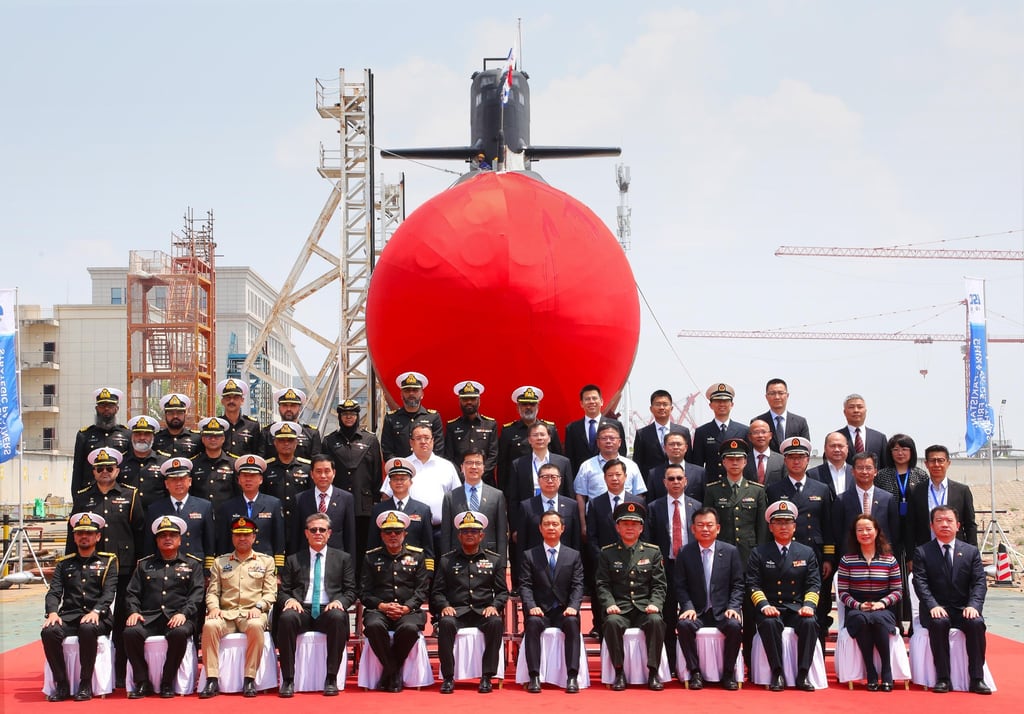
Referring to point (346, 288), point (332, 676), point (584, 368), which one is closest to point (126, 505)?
point (332, 676)

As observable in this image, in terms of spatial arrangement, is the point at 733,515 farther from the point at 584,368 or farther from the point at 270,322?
the point at 270,322

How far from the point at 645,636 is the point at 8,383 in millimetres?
11060

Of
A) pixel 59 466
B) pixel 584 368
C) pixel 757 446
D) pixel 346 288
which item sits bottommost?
pixel 59 466

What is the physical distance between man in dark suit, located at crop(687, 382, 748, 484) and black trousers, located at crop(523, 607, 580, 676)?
6.75 feet

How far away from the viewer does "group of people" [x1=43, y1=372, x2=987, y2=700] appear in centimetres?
738

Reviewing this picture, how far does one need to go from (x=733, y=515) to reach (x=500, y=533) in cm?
175

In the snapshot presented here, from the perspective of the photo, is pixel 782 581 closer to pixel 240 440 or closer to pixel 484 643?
pixel 484 643

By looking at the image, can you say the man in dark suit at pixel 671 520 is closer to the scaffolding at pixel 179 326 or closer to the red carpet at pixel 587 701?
the red carpet at pixel 587 701

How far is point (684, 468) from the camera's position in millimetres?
8258

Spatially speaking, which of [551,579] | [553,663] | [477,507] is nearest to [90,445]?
[477,507]

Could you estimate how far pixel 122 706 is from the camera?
22.5 feet

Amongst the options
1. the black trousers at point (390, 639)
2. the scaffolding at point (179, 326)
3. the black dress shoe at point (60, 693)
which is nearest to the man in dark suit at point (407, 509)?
the black trousers at point (390, 639)

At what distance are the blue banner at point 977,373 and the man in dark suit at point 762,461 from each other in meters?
9.69

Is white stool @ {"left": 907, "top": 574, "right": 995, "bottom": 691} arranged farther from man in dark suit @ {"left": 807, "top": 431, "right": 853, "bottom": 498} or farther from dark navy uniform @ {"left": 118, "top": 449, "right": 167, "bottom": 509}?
dark navy uniform @ {"left": 118, "top": 449, "right": 167, "bottom": 509}
